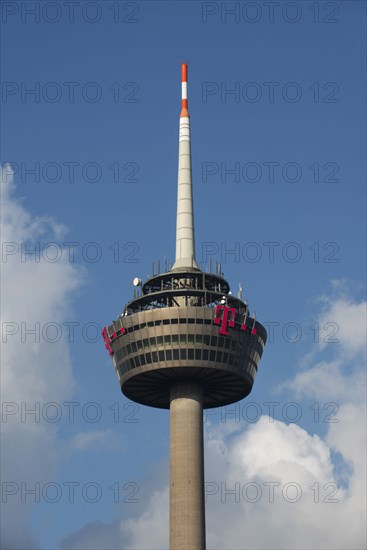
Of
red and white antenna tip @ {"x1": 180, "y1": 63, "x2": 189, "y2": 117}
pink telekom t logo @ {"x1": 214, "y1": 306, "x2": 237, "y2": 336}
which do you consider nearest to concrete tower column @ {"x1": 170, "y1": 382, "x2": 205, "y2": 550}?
pink telekom t logo @ {"x1": 214, "y1": 306, "x2": 237, "y2": 336}

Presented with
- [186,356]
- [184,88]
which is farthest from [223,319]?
[184,88]

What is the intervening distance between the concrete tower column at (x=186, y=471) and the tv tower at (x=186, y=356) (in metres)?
0.15

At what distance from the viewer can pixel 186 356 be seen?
16575cm

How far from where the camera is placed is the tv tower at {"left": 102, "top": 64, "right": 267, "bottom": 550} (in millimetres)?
160875

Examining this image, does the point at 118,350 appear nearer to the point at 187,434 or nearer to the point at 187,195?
the point at 187,434

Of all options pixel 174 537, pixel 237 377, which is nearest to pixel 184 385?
pixel 237 377

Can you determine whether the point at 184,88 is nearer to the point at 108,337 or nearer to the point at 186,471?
the point at 108,337

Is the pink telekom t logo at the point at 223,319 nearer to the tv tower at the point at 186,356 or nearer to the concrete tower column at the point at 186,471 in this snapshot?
the tv tower at the point at 186,356

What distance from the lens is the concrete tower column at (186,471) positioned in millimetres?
158250

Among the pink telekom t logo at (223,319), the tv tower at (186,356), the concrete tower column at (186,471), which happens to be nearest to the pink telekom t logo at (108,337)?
the tv tower at (186,356)

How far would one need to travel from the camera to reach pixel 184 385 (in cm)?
17050

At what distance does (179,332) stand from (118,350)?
12.9m

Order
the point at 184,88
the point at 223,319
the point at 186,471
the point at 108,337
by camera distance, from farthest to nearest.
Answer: the point at 184,88
the point at 108,337
the point at 223,319
the point at 186,471

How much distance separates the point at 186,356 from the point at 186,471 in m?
18.3
